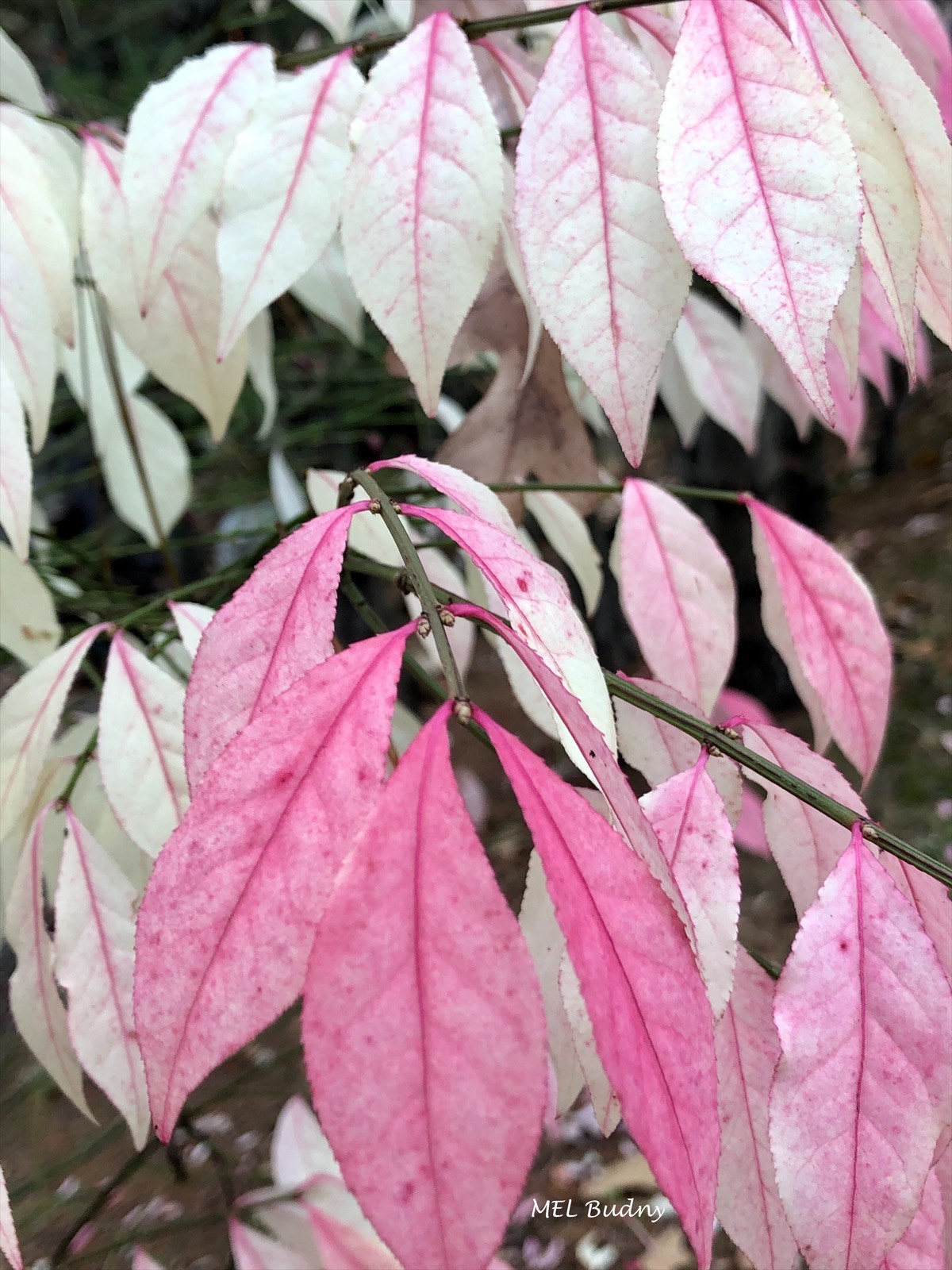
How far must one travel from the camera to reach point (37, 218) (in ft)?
1.24

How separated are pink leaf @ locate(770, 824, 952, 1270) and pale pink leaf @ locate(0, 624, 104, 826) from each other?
0.27 metres

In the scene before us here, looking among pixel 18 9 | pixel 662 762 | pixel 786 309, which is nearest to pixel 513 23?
pixel 786 309

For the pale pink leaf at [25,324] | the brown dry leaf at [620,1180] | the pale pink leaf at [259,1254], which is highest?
the pale pink leaf at [25,324]

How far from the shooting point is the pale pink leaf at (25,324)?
360mm

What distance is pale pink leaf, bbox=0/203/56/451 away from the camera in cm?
36

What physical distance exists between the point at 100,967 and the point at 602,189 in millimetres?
321

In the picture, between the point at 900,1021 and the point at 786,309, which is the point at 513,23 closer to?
the point at 786,309

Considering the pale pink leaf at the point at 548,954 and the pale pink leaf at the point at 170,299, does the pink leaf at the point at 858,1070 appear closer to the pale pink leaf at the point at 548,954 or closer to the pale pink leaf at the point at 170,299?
the pale pink leaf at the point at 548,954

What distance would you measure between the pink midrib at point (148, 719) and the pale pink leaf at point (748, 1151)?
20cm

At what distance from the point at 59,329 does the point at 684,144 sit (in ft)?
0.92

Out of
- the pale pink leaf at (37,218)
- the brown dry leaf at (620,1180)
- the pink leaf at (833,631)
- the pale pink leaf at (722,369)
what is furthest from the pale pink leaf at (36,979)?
the brown dry leaf at (620,1180)

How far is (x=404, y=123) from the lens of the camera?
1.01ft

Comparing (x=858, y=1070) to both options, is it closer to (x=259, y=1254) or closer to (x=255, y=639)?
(x=255, y=639)

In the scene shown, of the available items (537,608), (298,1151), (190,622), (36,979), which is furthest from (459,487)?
(298,1151)
